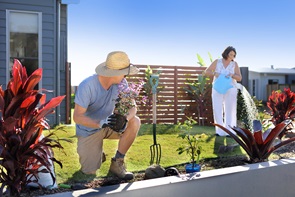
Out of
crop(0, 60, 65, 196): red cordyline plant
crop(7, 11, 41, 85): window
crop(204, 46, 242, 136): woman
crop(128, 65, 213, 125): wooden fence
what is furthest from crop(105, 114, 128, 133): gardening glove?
crop(128, 65, 213, 125): wooden fence

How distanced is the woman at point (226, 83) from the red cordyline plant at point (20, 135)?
365 centimetres

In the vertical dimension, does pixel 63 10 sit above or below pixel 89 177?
above

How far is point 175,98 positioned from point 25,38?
384 centimetres

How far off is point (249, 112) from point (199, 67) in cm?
256

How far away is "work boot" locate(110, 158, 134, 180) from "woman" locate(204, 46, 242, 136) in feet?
9.30

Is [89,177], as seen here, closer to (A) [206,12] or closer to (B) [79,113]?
(B) [79,113]

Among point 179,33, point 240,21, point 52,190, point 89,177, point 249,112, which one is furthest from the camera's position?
point 240,21

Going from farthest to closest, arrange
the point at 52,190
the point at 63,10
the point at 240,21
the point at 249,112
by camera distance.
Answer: the point at 240,21 < the point at 63,10 < the point at 249,112 < the point at 52,190

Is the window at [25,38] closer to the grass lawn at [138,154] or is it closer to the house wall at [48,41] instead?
the house wall at [48,41]

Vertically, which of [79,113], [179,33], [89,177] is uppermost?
[179,33]

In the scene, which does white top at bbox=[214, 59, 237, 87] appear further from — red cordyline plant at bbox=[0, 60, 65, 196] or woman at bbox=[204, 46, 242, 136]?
red cordyline plant at bbox=[0, 60, 65, 196]

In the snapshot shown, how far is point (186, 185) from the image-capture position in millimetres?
2197

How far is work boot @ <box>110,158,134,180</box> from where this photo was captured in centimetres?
269

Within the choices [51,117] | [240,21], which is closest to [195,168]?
[51,117]
